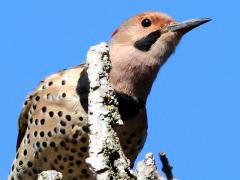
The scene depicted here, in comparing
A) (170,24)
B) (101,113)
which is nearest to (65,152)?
(170,24)

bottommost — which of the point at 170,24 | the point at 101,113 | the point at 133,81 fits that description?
the point at 101,113

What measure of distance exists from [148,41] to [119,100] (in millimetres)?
658

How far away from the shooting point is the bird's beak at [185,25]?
21.4ft

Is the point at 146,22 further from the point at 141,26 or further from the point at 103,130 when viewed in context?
the point at 103,130

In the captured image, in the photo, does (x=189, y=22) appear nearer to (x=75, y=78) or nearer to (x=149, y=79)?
(x=149, y=79)

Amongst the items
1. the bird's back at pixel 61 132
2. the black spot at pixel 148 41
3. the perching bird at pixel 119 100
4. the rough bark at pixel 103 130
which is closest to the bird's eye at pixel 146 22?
the perching bird at pixel 119 100

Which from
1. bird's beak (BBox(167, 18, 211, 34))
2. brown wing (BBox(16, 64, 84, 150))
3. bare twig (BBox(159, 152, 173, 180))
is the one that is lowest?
bare twig (BBox(159, 152, 173, 180))

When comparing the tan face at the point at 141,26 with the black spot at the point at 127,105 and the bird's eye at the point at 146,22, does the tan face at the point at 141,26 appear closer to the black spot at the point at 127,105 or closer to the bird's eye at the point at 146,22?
the bird's eye at the point at 146,22

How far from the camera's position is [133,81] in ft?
22.0

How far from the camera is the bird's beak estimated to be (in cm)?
651

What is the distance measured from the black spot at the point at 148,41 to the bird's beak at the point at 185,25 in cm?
13

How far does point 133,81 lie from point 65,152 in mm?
928

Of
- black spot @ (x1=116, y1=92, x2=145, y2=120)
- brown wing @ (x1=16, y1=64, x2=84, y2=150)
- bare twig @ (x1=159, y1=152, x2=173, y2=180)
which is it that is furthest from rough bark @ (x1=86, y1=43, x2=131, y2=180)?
brown wing @ (x1=16, y1=64, x2=84, y2=150)

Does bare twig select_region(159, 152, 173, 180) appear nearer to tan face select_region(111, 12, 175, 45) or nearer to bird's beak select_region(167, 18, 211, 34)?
bird's beak select_region(167, 18, 211, 34)
